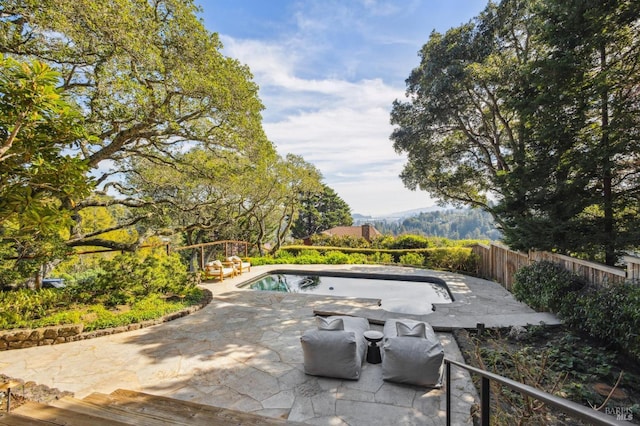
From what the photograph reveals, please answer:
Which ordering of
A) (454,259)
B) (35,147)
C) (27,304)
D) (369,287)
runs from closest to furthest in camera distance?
(35,147), (27,304), (369,287), (454,259)

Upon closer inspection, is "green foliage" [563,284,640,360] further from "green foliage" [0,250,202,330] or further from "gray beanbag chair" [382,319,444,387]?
"green foliage" [0,250,202,330]

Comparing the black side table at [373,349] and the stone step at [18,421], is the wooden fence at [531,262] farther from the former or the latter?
the stone step at [18,421]

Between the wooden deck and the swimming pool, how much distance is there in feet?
16.8

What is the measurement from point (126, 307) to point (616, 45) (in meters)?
10.9

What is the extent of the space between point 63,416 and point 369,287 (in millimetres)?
8347

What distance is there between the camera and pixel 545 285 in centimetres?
542

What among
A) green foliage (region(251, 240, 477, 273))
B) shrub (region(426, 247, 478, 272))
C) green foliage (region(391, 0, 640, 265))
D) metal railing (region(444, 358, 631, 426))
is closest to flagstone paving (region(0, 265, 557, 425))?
metal railing (region(444, 358, 631, 426))

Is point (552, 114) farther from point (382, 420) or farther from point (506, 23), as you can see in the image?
point (382, 420)

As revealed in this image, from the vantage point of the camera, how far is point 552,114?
230 inches

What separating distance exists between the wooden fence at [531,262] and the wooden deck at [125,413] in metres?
4.98

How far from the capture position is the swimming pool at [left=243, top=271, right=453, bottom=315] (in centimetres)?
782

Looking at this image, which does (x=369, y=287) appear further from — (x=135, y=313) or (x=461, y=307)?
(x=135, y=313)

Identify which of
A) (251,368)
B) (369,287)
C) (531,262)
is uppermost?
(531,262)

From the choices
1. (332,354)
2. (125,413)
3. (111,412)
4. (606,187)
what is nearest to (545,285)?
(606,187)
